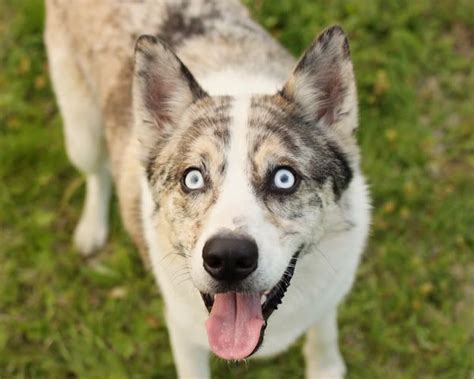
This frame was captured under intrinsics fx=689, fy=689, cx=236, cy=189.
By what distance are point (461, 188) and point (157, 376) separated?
271cm

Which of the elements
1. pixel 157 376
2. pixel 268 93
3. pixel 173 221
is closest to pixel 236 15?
pixel 268 93

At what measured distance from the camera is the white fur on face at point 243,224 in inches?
110

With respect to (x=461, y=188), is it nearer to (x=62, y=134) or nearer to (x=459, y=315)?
(x=459, y=315)

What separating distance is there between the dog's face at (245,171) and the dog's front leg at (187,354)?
0.68 meters

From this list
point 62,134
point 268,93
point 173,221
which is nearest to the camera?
point 173,221

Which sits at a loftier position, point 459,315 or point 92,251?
point 459,315

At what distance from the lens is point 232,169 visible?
9.78 ft

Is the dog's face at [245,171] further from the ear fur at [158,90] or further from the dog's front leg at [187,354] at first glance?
the dog's front leg at [187,354]

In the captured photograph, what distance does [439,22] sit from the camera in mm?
6125

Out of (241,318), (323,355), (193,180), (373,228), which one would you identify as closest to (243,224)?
(193,180)

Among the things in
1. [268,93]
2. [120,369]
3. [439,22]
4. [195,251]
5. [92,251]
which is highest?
[439,22]

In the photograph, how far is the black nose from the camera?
2.73 m

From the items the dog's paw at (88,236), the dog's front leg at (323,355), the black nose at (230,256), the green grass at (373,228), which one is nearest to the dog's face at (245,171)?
the black nose at (230,256)

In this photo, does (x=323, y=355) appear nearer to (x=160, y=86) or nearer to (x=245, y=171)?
(x=245, y=171)
